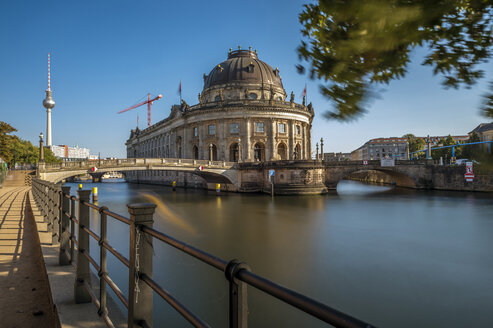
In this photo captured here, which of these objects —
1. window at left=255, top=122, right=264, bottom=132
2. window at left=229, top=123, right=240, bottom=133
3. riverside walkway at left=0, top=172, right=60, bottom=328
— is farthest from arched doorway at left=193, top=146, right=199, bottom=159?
riverside walkway at left=0, top=172, right=60, bottom=328

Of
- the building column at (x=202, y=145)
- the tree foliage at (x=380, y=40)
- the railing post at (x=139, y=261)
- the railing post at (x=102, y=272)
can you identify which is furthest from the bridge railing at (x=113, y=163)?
the tree foliage at (x=380, y=40)

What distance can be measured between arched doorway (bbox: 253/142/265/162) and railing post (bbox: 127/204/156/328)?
3904 cm

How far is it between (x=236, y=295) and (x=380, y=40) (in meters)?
1.46

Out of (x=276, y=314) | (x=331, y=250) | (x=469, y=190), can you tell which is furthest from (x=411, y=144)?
(x=276, y=314)

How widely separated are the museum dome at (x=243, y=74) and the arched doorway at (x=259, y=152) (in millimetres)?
9219

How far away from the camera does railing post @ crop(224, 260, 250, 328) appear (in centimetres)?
129

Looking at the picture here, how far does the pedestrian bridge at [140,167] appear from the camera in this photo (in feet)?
87.5

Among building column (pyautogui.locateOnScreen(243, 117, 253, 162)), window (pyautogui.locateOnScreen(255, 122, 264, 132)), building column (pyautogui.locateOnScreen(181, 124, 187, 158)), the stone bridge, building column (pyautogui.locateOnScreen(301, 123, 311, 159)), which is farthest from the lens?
building column (pyautogui.locateOnScreen(301, 123, 311, 159))

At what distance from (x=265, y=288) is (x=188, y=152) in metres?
43.9

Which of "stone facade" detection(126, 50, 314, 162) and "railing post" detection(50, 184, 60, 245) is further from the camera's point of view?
"stone facade" detection(126, 50, 314, 162)

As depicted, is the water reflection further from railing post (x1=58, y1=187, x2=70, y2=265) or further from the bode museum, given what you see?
railing post (x1=58, y1=187, x2=70, y2=265)

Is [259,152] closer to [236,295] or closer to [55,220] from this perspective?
[55,220]

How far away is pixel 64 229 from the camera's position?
15.8ft

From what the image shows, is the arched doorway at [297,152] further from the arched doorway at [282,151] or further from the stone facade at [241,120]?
the arched doorway at [282,151]
